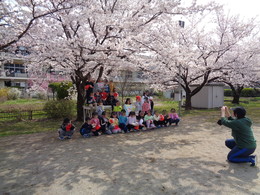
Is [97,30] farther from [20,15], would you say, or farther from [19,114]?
[19,114]

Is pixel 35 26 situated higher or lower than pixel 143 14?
lower

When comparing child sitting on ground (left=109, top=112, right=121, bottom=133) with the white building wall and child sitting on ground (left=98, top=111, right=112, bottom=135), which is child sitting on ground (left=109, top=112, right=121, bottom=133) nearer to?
child sitting on ground (left=98, top=111, right=112, bottom=135)

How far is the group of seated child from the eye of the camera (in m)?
6.35

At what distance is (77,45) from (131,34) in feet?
7.74

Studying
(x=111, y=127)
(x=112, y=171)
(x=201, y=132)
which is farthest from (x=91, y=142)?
(x=201, y=132)

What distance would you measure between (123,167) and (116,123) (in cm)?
348

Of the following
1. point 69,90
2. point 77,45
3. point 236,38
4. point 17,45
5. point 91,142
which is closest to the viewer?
point 91,142

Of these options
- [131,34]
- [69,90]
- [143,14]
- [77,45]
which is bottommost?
[69,90]

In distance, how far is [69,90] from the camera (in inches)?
524

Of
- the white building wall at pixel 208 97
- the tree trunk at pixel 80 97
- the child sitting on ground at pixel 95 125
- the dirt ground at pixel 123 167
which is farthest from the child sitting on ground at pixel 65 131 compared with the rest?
the white building wall at pixel 208 97

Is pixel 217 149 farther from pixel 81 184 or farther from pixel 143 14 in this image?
pixel 143 14

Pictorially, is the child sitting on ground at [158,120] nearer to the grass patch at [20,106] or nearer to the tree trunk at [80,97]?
the tree trunk at [80,97]

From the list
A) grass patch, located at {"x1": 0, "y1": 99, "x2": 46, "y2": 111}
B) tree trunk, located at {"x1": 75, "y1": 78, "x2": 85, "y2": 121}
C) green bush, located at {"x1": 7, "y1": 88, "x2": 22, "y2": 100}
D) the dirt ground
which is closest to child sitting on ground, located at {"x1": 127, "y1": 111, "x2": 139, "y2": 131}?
the dirt ground

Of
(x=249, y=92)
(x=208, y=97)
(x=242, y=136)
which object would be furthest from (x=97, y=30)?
(x=249, y=92)
